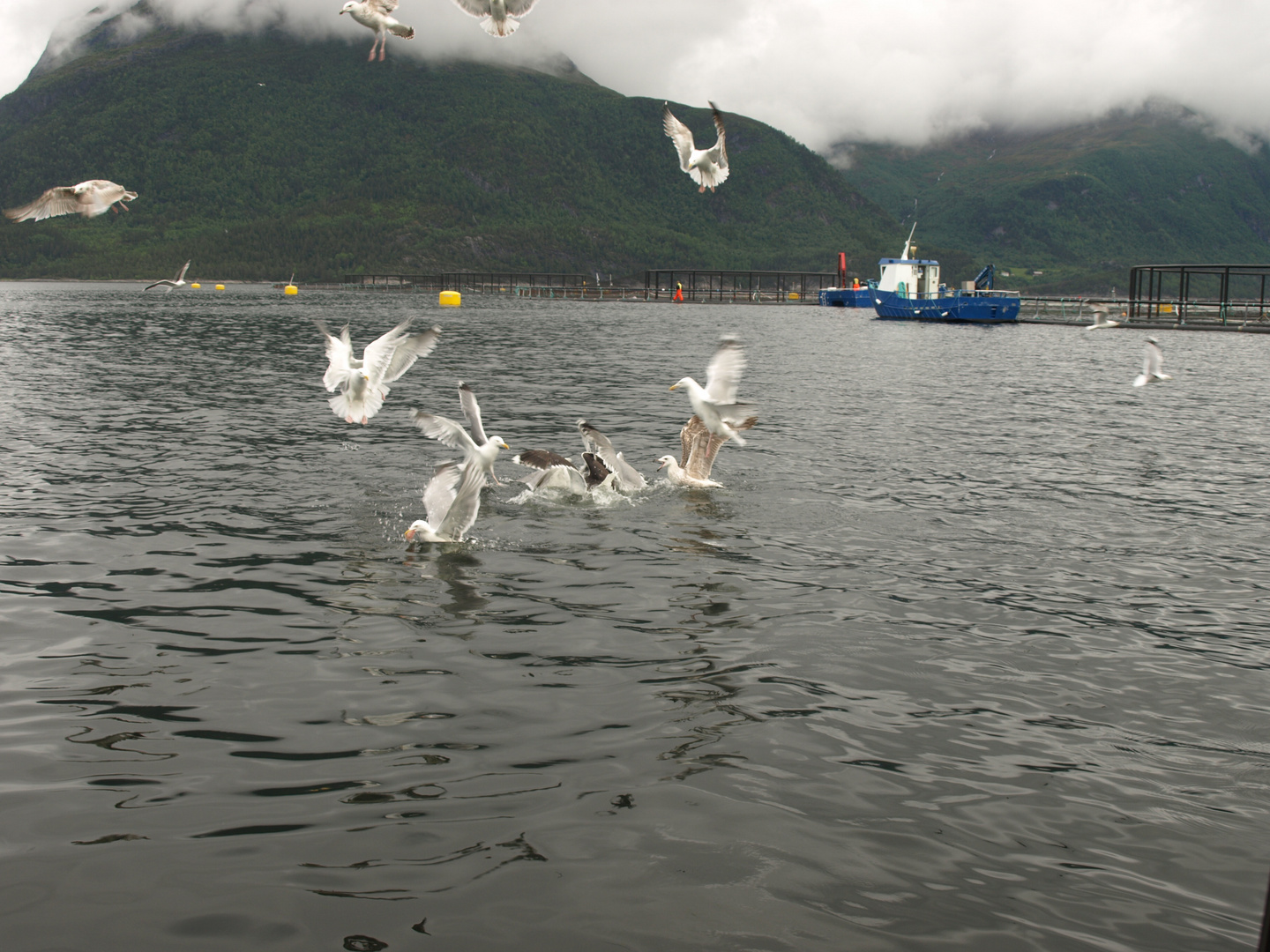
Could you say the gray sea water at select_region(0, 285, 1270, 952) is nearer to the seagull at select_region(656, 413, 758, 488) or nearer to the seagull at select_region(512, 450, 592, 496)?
the seagull at select_region(512, 450, 592, 496)

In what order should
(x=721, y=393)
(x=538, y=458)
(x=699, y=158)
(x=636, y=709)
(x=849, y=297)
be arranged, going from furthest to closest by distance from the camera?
(x=849, y=297) < (x=699, y=158) < (x=721, y=393) < (x=538, y=458) < (x=636, y=709)

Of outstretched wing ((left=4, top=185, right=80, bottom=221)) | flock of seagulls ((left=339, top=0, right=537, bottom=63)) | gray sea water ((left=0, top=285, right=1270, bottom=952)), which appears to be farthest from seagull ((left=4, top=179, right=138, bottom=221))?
flock of seagulls ((left=339, top=0, right=537, bottom=63))

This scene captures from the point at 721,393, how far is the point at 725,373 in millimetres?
302

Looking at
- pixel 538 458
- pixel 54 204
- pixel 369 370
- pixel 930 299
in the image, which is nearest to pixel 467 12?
pixel 369 370

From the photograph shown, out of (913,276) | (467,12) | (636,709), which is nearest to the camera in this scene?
(636,709)

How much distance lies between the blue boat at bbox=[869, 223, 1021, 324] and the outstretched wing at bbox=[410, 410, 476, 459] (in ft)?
231

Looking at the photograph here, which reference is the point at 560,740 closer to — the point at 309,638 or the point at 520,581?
the point at 309,638

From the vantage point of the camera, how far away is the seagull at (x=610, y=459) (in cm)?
1329

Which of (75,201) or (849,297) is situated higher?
(849,297)

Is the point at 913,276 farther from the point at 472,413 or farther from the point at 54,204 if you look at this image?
the point at 472,413

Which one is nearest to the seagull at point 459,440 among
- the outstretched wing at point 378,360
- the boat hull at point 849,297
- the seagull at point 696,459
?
the outstretched wing at point 378,360

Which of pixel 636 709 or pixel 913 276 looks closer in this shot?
pixel 636 709

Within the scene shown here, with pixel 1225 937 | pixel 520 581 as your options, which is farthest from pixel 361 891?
pixel 520 581

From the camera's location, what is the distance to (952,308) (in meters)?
74.8
